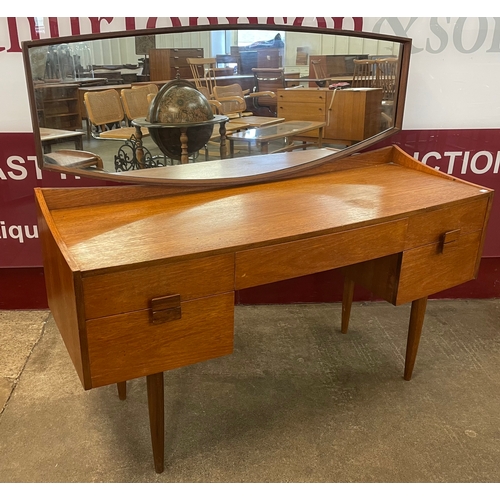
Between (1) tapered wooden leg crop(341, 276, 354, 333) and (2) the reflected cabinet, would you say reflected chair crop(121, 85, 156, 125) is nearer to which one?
(2) the reflected cabinet

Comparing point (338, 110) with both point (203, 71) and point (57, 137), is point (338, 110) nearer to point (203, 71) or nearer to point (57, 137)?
point (203, 71)

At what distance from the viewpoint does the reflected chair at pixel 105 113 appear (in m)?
1.62

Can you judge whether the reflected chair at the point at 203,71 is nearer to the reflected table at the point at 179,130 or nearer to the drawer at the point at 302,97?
the reflected table at the point at 179,130

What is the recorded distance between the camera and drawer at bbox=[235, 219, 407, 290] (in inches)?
54.3

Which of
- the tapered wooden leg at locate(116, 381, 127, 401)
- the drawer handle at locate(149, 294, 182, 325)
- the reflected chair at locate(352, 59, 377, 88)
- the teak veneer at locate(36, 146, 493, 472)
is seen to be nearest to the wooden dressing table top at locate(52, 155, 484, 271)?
the teak veneer at locate(36, 146, 493, 472)

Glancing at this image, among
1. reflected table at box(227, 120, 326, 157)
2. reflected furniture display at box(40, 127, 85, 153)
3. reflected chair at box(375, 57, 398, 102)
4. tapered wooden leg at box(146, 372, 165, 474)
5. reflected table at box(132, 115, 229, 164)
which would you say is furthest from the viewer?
reflected chair at box(375, 57, 398, 102)

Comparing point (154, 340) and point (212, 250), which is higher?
point (212, 250)

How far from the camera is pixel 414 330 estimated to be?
1932 mm

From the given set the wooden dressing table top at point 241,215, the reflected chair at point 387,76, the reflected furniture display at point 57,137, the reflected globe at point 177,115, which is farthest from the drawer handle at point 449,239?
the reflected furniture display at point 57,137

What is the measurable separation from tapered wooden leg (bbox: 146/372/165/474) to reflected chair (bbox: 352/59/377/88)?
126cm

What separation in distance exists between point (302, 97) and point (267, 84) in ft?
0.52

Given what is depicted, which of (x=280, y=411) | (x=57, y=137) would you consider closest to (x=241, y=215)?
(x=57, y=137)

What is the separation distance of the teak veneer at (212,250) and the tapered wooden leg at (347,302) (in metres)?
0.30
